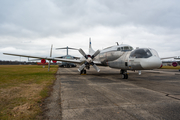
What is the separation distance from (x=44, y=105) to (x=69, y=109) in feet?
4.10

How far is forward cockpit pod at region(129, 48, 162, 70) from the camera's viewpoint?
33.9ft

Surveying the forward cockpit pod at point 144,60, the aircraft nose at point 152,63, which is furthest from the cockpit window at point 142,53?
the aircraft nose at point 152,63

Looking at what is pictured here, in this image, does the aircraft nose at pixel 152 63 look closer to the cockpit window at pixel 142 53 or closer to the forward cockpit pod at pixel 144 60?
A: the forward cockpit pod at pixel 144 60

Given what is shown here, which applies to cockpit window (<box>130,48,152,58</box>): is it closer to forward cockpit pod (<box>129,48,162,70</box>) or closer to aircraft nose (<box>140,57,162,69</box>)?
forward cockpit pod (<box>129,48,162,70</box>)

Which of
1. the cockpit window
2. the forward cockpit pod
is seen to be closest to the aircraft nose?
the forward cockpit pod

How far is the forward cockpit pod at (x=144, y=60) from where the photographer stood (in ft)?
33.9

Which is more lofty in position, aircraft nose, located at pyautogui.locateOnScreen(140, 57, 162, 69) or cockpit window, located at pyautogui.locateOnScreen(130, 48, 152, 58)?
cockpit window, located at pyautogui.locateOnScreen(130, 48, 152, 58)

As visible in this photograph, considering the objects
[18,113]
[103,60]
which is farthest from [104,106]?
[103,60]

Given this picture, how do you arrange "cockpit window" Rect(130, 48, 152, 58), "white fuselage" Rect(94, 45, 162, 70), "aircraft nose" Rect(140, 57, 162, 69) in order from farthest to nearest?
1. "cockpit window" Rect(130, 48, 152, 58)
2. "white fuselage" Rect(94, 45, 162, 70)
3. "aircraft nose" Rect(140, 57, 162, 69)

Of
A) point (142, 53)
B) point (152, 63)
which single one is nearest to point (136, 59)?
point (142, 53)

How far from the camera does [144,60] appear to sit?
34.9ft

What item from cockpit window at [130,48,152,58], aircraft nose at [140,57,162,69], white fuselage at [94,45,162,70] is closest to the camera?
aircraft nose at [140,57,162,69]

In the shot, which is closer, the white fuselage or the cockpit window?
the white fuselage

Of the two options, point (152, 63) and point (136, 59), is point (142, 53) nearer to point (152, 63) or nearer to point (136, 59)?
point (136, 59)
